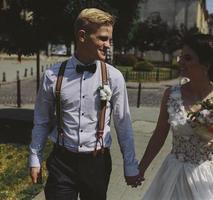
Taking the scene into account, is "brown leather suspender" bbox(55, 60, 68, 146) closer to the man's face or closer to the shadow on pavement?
the man's face

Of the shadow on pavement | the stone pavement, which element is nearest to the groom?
the stone pavement

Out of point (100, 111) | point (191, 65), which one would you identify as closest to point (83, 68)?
point (100, 111)

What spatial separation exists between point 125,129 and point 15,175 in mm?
3763

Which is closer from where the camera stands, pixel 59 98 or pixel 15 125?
pixel 59 98

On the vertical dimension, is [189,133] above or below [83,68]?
below

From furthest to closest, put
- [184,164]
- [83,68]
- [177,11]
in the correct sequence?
[177,11] → [184,164] → [83,68]

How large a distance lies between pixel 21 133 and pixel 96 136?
7302 mm

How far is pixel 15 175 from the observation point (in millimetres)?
7352

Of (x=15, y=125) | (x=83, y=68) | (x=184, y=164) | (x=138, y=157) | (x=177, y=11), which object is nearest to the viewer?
(x=83, y=68)

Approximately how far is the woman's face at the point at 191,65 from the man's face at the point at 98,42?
54 cm

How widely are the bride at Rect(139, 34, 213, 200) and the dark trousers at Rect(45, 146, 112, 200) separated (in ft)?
1.60

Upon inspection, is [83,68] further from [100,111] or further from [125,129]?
[125,129]

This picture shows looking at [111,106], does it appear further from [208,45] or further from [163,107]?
[208,45]

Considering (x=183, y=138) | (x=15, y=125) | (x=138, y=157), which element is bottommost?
(x=15, y=125)
